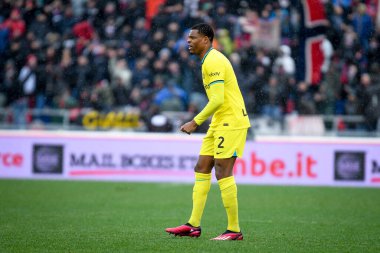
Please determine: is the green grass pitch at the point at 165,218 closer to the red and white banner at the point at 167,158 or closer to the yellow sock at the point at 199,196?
the yellow sock at the point at 199,196

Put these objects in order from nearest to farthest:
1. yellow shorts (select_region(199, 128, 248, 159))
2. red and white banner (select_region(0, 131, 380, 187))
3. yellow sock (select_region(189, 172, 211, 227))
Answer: yellow shorts (select_region(199, 128, 248, 159)), yellow sock (select_region(189, 172, 211, 227)), red and white banner (select_region(0, 131, 380, 187))

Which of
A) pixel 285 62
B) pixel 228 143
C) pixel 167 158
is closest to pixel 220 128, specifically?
pixel 228 143

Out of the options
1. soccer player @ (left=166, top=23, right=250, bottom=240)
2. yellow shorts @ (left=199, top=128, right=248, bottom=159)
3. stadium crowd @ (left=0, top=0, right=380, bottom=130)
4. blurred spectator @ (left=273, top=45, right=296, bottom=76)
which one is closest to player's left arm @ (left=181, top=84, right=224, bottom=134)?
soccer player @ (left=166, top=23, right=250, bottom=240)

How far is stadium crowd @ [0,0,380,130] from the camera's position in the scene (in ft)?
56.7

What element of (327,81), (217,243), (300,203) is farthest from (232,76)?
(327,81)

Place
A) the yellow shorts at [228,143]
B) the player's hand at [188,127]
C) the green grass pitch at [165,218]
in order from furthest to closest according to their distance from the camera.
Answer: the yellow shorts at [228,143]
the player's hand at [188,127]
the green grass pitch at [165,218]

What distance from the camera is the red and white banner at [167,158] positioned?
52.5 feet

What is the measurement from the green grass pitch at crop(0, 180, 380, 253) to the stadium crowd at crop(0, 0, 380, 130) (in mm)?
2737

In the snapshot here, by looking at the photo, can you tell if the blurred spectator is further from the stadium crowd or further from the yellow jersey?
the yellow jersey

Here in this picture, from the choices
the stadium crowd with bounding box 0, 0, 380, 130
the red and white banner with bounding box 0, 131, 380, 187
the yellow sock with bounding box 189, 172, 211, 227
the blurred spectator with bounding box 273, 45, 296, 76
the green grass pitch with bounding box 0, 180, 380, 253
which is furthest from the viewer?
the blurred spectator with bounding box 273, 45, 296, 76

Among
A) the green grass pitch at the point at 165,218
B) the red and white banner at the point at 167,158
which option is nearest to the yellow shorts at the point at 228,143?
the green grass pitch at the point at 165,218

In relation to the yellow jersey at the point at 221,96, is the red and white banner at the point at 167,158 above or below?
below

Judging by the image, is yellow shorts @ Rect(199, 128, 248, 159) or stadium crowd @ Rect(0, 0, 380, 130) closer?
yellow shorts @ Rect(199, 128, 248, 159)

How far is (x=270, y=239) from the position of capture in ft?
25.4
